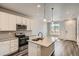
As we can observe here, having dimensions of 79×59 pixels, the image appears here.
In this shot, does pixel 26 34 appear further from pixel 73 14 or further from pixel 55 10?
pixel 73 14

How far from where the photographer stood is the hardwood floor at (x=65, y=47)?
2646 mm

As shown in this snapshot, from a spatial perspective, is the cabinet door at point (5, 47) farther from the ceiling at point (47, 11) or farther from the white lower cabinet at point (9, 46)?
the ceiling at point (47, 11)

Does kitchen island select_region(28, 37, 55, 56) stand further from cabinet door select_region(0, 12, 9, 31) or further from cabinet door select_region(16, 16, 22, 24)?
cabinet door select_region(0, 12, 9, 31)

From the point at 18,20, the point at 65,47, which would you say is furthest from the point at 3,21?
the point at 65,47

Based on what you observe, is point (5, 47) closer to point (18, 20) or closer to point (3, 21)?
point (3, 21)

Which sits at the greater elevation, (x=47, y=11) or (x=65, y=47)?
(x=47, y=11)

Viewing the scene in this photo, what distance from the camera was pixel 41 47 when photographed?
2.74 m

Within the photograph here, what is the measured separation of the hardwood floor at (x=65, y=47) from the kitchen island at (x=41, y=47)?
17cm

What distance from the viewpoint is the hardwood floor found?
8.68 feet

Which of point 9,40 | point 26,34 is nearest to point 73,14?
point 26,34

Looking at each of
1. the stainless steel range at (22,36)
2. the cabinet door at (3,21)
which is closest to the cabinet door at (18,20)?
the stainless steel range at (22,36)

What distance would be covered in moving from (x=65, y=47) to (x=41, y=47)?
749 mm

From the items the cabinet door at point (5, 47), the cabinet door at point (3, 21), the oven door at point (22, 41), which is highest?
the cabinet door at point (3, 21)

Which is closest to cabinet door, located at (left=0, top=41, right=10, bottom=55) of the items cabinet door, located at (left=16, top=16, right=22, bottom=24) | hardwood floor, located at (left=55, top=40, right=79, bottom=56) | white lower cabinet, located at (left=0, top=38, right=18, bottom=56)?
white lower cabinet, located at (left=0, top=38, right=18, bottom=56)
